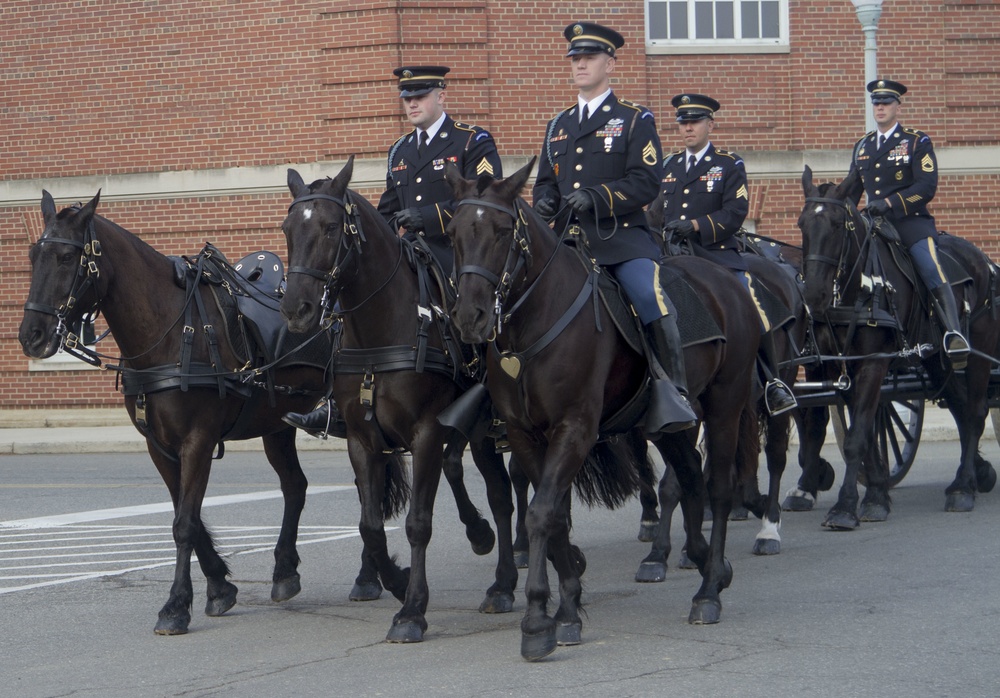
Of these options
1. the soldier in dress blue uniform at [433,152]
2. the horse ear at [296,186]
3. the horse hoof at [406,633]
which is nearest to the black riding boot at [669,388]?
the soldier in dress blue uniform at [433,152]

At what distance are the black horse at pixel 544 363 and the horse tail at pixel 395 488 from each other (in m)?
1.72

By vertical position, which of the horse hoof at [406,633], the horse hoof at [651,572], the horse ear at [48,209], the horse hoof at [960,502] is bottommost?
the horse hoof at [960,502]

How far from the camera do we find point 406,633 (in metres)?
6.71

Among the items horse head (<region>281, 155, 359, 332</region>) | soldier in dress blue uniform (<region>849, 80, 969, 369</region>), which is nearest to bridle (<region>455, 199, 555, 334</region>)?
horse head (<region>281, 155, 359, 332</region>)

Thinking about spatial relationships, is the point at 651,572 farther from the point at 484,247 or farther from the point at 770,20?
the point at 770,20

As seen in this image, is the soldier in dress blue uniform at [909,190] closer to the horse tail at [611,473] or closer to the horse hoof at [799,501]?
the horse hoof at [799,501]

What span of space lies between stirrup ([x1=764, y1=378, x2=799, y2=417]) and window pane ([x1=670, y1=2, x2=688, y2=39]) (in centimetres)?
1092

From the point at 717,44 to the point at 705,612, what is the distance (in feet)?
43.3

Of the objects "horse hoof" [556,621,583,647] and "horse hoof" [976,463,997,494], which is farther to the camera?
"horse hoof" [976,463,997,494]

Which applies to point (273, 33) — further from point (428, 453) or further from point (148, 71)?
point (428, 453)

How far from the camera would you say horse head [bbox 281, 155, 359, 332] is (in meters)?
6.57

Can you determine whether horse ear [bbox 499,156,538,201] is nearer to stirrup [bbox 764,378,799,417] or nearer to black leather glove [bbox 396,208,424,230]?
black leather glove [bbox 396,208,424,230]

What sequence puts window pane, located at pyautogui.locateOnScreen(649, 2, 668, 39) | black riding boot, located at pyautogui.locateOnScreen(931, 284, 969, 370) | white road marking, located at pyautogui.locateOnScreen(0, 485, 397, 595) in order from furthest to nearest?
window pane, located at pyautogui.locateOnScreen(649, 2, 668, 39) < black riding boot, located at pyautogui.locateOnScreen(931, 284, 969, 370) < white road marking, located at pyautogui.locateOnScreen(0, 485, 397, 595)

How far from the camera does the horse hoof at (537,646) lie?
244 inches
